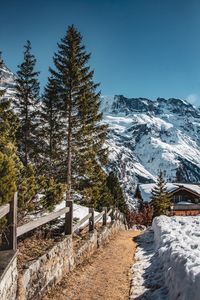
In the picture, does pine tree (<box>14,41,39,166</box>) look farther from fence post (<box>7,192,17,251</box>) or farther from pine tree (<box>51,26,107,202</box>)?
fence post (<box>7,192,17,251</box>)

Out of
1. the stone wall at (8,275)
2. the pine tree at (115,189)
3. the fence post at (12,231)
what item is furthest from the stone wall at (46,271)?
the pine tree at (115,189)

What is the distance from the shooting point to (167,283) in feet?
25.9

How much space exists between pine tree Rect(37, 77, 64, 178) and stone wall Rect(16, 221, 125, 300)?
60.1 feet

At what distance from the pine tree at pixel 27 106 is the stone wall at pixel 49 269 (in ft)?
67.2

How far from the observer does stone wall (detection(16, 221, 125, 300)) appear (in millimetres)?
6647

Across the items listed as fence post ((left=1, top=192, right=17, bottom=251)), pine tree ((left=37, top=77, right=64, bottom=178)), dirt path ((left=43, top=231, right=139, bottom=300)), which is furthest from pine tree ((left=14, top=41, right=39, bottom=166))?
fence post ((left=1, top=192, right=17, bottom=251))

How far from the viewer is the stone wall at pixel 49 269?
21.8 ft

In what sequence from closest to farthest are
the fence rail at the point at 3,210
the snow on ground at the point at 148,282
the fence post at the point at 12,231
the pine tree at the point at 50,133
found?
the fence rail at the point at 3,210
the fence post at the point at 12,231
the snow on ground at the point at 148,282
the pine tree at the point at 50,133

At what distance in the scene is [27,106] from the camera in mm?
32188

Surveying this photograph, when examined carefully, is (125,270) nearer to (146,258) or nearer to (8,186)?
(146,258)

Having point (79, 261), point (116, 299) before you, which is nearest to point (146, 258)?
point (79, 261)

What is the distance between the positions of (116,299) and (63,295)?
1243 mm

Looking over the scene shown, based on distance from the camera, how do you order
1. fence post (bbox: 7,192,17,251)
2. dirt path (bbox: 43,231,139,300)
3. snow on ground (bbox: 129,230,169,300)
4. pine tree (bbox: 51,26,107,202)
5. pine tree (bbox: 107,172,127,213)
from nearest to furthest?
fence post (bbox: 7,192,17,251) < snow on ground (bbox: 129,230,169,300) < dirt path (bbox: 43,231,139,300) < pine tree (bbox: 51,26,107,202) < pine tree (bbox: 107,172,127,213)

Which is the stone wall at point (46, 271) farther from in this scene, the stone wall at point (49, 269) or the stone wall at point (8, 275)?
the stone wall at point (8, 275)
